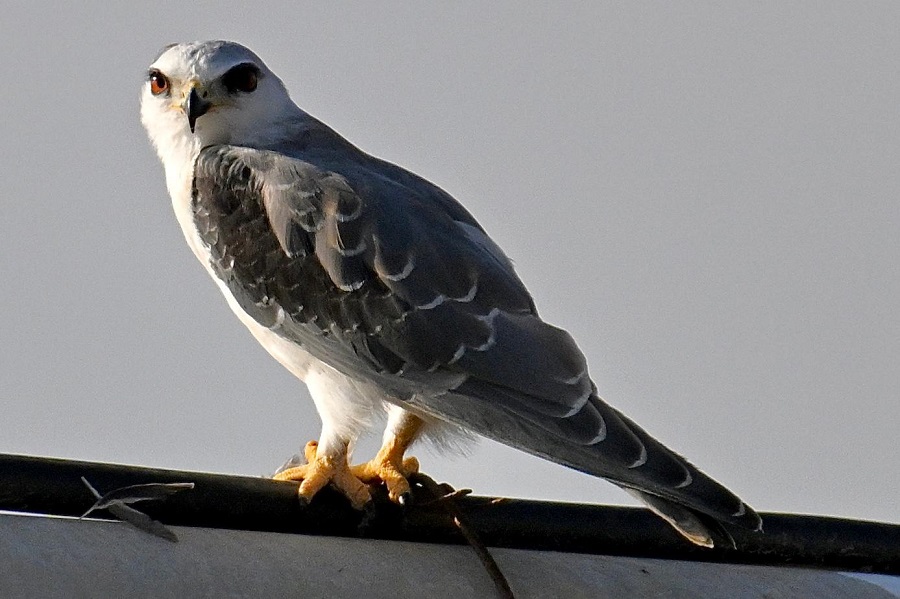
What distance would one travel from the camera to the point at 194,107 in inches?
240

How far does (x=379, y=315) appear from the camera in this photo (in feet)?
17.2

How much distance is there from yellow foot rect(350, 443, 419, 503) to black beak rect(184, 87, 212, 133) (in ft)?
5.53

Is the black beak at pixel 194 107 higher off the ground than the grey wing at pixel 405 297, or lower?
higher

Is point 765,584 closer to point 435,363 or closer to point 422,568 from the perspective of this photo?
point 422,568

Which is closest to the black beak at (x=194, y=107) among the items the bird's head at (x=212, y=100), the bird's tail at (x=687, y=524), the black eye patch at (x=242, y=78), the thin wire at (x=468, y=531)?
the bird's head at (x=212, y=100)

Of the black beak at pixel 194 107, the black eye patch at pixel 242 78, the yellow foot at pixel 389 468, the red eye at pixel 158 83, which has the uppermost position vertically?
the black eye patch at pixel 242 78

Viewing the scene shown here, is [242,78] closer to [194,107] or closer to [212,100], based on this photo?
[212,100]

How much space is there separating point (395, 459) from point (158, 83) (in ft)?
7.52

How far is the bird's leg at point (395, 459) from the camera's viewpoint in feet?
16.6

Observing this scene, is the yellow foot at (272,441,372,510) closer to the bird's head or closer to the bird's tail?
the bird's tail

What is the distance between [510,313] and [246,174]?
127cm

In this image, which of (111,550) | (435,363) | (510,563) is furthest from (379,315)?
(111,550)

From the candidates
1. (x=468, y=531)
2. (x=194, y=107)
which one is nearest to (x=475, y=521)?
(x=468, y=531)

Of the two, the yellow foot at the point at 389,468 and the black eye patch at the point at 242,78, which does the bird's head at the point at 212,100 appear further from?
the yellow foot at the point at 389,468
